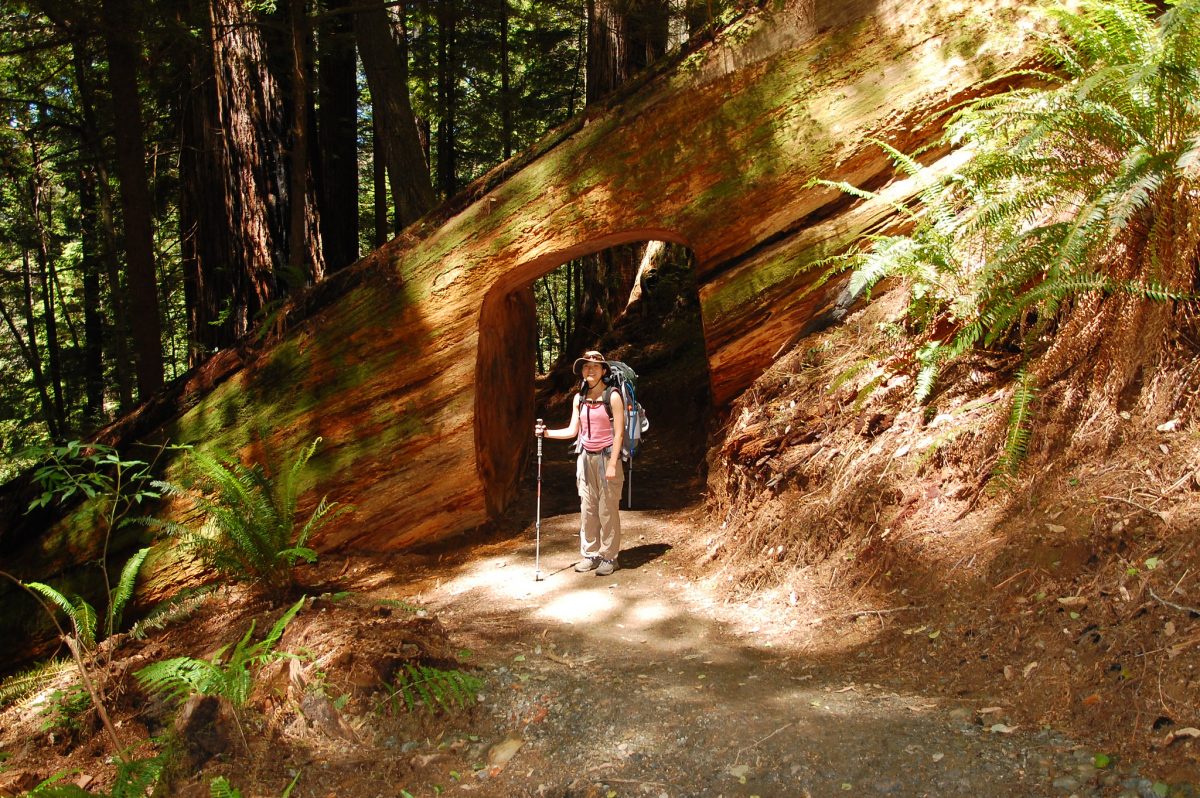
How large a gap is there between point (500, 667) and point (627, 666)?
2.51 feet

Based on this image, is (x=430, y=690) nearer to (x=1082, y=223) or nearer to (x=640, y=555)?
(x=640, y=555)

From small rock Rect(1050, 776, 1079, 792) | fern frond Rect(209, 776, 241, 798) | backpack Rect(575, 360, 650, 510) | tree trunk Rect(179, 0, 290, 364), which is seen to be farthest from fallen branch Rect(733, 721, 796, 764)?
tree trunk Rect(179, 0, 290, 364)

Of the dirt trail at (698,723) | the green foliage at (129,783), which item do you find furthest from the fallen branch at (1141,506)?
the green foliage at (129,783)

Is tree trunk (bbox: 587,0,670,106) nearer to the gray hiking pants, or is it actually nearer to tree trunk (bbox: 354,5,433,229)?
tree trunk (bbox: 354,5,433,229)

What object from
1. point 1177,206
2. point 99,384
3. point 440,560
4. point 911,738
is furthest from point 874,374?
point 99,384

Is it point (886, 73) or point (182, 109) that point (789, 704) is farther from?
point (182, 109)

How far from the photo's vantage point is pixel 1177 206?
4.33m

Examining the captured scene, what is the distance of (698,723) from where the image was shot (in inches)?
151

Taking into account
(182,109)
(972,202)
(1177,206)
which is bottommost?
(1177,206)

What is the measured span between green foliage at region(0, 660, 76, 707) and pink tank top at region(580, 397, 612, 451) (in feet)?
13.9

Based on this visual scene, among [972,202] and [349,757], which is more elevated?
[972,202]

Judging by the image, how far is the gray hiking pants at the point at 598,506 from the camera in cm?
661

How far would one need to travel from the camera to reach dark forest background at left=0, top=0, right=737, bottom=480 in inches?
326

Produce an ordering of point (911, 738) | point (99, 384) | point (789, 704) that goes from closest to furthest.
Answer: point (911, 738) < point (789, 704) < point (99, 384)
